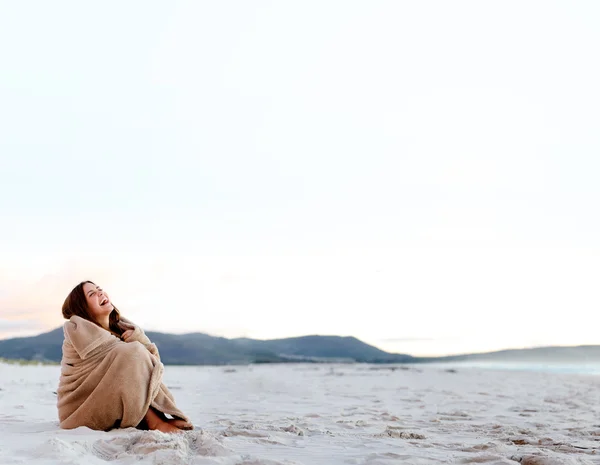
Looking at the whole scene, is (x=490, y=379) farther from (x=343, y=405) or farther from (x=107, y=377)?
(x=107, y=377)

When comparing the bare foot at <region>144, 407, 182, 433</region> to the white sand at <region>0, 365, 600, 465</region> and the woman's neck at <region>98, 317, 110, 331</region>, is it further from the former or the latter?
the woman's neck at <region>98, 317, 110, 331</region>

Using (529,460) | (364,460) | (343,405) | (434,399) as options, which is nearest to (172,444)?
(364,460)

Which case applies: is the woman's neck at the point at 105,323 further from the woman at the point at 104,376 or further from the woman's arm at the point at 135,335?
the woman's arm at the point at 135,335

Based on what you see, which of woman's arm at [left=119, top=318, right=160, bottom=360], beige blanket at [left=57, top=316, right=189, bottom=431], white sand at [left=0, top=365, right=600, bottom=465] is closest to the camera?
white sand at [left=0, top=365, right=600, bottom=465]

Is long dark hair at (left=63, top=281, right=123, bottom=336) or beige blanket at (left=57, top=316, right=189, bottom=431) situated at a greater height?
long dark hair at (left=63, top=281, right=123, bottom=336)

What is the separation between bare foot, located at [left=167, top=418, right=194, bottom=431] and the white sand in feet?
0.47

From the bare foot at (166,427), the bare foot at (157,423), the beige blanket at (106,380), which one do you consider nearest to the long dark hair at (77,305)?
the beige blanket at (106,380)

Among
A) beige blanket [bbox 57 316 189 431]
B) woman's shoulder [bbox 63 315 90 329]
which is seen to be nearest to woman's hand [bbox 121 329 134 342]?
beige blanket [bbox 57 316 189 431]

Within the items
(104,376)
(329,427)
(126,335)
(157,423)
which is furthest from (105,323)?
(329,427)

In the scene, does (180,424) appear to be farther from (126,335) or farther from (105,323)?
(105,323)

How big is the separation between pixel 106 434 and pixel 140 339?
0.81 meters

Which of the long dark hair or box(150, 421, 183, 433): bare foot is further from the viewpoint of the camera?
the long dark hair

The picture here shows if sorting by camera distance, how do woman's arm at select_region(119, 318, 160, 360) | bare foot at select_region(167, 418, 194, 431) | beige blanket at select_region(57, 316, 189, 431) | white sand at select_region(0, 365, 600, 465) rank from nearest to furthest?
white sand at select_region(0, 365, 600, 465) < beige blanket at select_region(57, 316, 189, 431) < bare foot at select_region(167, 418, 194, 431) < woman's arm at select_region(119, 318, 160, 360)

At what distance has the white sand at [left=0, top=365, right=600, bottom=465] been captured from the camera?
156 inches
